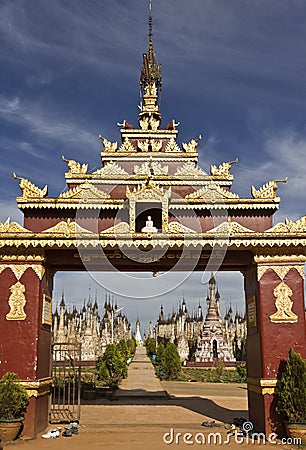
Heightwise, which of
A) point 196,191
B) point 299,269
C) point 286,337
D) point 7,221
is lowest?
point 286,337

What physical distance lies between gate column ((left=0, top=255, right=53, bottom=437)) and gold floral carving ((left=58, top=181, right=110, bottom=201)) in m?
2.02

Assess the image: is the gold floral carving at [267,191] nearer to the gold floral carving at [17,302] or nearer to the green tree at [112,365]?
the gold floral carving at [17,302]

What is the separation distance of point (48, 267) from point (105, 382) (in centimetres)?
1523

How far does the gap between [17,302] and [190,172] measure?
6.32 m

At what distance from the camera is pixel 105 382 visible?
82.9 feet

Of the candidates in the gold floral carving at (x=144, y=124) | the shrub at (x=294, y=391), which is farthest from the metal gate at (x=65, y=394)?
the gold floral carving at (x=144, y=124)

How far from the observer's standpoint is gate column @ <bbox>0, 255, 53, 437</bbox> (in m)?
10.6

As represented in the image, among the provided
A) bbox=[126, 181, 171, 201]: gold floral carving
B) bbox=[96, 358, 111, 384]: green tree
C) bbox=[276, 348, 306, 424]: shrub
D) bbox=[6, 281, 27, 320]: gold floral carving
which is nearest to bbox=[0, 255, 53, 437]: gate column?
bbox=[6, 281, 27, 320]: gold floral carving

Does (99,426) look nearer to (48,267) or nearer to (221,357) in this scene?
(48,267)

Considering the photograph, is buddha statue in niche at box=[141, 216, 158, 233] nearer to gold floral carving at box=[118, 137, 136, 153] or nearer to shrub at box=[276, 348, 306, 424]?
gold floral carving at box=[118, 137, 136, 153]

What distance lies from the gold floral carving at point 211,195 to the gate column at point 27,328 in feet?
14.6

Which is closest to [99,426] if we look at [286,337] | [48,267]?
[48,267]

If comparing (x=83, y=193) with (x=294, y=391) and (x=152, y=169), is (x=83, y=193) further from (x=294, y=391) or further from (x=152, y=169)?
(x=294, y=391)

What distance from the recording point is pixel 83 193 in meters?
12.5
